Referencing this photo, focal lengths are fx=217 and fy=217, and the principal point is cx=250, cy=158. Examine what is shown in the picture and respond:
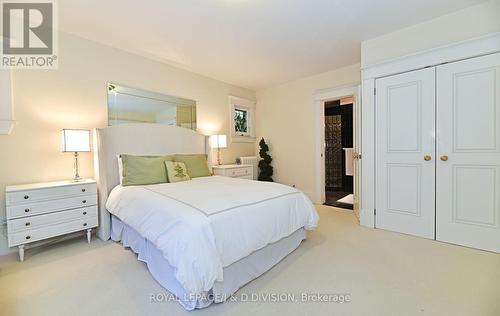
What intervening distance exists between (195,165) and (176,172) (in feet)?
1.50

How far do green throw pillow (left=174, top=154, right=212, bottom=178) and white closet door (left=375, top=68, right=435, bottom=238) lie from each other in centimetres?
248

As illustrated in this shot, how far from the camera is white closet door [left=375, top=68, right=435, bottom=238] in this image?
2.55 m

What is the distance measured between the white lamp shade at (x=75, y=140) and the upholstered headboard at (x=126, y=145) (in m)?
0.13

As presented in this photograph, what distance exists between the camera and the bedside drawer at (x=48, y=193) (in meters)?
2.03

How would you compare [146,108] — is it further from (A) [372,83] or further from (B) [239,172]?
(A) [372,83]

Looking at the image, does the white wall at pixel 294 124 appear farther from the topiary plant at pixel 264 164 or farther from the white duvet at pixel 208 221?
the white duvet at pixel 208 221

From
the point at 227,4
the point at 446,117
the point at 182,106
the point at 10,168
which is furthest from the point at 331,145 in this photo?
the point at 10,168

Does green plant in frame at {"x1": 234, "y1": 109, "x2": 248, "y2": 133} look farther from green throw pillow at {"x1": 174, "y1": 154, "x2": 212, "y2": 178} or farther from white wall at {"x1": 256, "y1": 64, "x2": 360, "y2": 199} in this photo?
green throw pillow at {"x1": 174, "y1": 154, "x2": 212, "y2": 178}

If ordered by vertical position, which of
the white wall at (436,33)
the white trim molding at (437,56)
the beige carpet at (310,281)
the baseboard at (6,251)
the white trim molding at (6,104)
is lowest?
the beige carpet at (310,281)

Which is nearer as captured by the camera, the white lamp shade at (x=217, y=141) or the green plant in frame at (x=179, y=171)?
the green plant in frame at (x=179, y=171)

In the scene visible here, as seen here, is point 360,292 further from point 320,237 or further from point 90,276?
point 90,276

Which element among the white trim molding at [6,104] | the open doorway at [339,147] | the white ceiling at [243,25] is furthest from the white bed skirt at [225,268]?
the open doorway at [339,147]

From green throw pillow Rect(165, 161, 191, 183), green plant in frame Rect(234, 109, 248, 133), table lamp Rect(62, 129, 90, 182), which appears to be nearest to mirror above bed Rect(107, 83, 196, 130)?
table lamp Rect(62, 129, 90, 182)

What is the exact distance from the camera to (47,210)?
220cm
